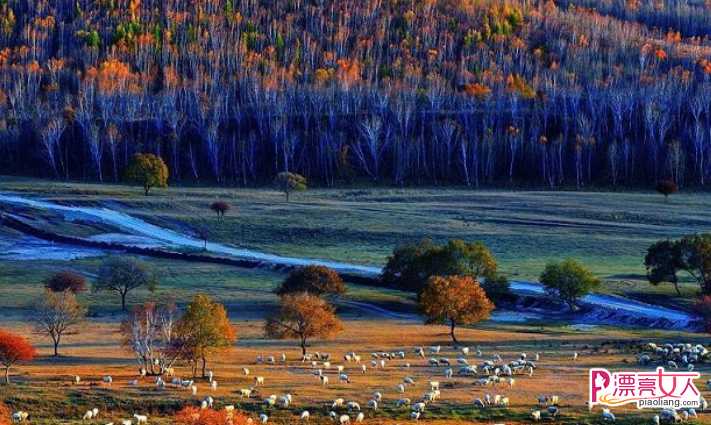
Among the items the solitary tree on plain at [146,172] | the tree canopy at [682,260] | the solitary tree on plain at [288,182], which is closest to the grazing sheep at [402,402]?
the tree canopy at [682,260]

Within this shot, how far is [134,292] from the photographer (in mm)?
91812

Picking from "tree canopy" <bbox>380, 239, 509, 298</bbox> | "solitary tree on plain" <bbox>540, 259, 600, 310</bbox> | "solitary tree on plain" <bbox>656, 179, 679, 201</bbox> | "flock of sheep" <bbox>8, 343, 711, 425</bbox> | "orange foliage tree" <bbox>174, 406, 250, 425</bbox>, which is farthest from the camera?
"solitary tree on plain" <bbox>656, 179, 679, 201</bbox>

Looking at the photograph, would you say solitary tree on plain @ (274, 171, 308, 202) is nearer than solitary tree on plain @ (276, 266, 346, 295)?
No

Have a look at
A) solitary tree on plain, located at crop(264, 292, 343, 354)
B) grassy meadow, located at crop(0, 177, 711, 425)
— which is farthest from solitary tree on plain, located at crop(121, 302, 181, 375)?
solitary tree on plain, located at crop(264, 292, 343, 354)

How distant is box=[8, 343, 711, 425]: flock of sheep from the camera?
2047 inches

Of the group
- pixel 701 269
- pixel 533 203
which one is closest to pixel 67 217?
pixel 533 203

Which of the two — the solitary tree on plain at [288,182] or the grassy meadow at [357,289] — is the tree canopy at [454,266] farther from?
the solitary tree on plain at [288,182]

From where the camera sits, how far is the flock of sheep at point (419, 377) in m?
52.0

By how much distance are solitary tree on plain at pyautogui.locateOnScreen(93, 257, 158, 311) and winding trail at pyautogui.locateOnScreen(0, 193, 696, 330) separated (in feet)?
49.9

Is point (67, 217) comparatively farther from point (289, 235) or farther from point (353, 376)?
point (353, 376)

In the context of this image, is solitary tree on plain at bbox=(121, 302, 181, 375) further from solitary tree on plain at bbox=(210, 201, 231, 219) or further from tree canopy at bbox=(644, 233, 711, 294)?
solitary tree on plain at bbox=(210, 201, 231, 219)

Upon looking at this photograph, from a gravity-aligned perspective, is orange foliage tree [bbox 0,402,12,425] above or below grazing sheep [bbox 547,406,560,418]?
above

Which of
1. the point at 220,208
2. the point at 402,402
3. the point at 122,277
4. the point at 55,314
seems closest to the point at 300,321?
the point at 55,314

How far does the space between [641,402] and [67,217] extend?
8774 cm
